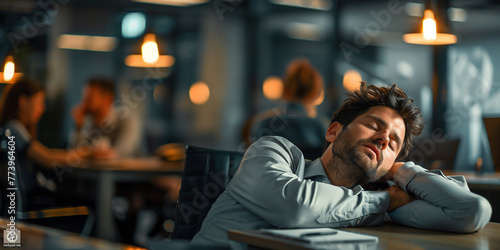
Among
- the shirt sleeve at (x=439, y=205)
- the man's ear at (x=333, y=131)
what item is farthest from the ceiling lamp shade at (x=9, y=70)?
the shirt sleeve at (x=439, y=205)

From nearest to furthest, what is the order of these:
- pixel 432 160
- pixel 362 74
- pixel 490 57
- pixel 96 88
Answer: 1. pixel 432 160
2. pixel 490 57
3. pixel 96 88
4. pixel 362 74

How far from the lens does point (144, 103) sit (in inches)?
298

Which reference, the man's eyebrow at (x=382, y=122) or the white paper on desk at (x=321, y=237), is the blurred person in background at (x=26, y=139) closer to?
the man's eyebrow at (x=382, y=122)

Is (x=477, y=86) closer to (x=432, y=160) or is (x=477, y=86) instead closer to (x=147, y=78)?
(x=432, y=160)

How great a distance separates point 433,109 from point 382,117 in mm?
4352

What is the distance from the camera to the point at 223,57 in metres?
7.84

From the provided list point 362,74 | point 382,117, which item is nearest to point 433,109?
point 362,74

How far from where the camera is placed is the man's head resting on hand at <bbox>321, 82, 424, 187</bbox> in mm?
1749

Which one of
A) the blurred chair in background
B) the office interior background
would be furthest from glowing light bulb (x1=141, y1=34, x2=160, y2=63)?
the blurred chair in background

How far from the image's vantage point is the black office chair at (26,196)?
3.36m

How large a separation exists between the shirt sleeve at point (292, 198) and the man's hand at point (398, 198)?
70mm

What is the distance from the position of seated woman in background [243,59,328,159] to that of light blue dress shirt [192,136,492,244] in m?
0.65

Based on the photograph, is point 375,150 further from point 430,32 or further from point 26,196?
point 430,32

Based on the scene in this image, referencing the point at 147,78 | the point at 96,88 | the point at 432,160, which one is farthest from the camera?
the point at 147,78
